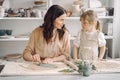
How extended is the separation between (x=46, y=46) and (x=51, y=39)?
0.30 feet

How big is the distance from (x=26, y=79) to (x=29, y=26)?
2.42 meters

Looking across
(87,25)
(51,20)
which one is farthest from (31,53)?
(87,25)

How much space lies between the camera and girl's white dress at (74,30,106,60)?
2836mm

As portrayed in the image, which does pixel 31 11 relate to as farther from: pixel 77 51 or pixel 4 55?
pixel 77 51

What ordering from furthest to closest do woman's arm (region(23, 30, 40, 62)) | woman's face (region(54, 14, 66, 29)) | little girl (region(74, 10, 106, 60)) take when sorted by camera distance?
1. little girl (region(74, 10, 106, 60))
2. woman's face (region(54, 14, 66, 29))
3. woman's arm (region(23, 30, 40, 62))

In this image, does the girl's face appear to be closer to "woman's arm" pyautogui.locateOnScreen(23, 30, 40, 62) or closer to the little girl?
the little girl

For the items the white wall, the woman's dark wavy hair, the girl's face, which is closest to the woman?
the woman's dark wavy hair

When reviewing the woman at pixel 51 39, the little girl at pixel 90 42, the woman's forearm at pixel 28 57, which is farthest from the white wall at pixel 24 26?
the woman's forearm at pixel 28 57

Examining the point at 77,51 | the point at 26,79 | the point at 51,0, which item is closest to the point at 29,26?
the point at 51,0

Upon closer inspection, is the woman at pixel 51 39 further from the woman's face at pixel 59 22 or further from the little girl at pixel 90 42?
the little girl at pixel 90 42

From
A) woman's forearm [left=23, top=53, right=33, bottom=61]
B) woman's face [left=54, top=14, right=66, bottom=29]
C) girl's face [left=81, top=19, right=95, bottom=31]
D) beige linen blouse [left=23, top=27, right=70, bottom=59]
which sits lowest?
woman's forearm [left=23, top=53, right=33, bottom=61]

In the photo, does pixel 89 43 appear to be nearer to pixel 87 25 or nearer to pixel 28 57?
pixel 87 25

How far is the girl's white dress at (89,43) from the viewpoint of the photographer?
9.30 feet

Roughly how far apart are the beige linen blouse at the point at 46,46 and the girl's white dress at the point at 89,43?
35 centimetres
